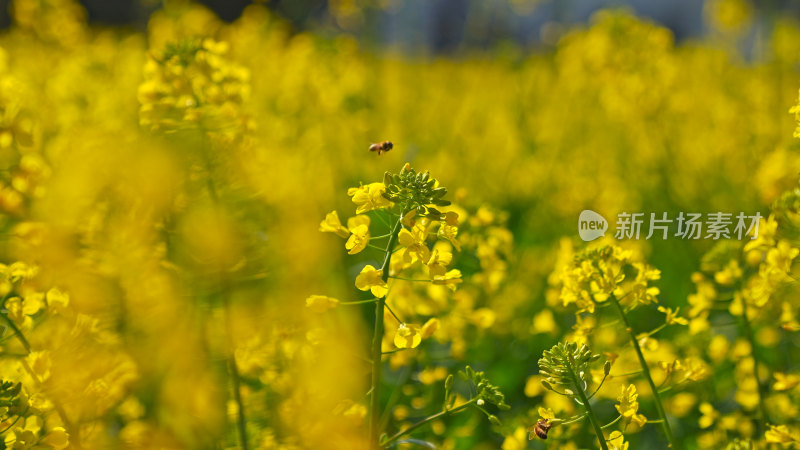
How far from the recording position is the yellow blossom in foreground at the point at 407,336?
112 centimetres

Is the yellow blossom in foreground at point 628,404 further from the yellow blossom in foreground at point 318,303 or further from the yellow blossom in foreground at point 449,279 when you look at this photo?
the yellow blossom in foreground at point 318,303

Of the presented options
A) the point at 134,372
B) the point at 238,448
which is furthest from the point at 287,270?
→ the point at 238,448

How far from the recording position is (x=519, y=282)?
2.65 metres

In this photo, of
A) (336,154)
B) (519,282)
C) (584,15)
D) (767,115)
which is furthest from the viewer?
(584,15)

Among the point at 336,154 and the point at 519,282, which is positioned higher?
the point at 336,154

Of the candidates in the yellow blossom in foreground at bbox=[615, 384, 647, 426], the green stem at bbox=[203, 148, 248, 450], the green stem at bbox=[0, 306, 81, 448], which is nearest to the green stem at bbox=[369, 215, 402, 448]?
the green stem at bbox=[203, 148, 248, 450]

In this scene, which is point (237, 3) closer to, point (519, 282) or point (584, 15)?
point (584, 15)

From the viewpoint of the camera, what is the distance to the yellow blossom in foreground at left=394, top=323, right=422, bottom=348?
43.9 inches

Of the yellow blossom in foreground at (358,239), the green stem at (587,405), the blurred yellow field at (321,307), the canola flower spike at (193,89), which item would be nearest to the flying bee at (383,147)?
the blurred yellow field at (321,307)

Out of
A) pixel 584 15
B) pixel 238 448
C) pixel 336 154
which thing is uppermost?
pixel 584 15

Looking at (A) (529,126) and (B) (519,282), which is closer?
(B) (519,282)

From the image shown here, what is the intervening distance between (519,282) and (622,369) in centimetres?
85

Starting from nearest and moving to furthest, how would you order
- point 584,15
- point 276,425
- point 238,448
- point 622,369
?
point 238,448
point 276,425
point 622,369
point 584,15

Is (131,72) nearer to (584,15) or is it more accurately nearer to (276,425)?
(276,425)
